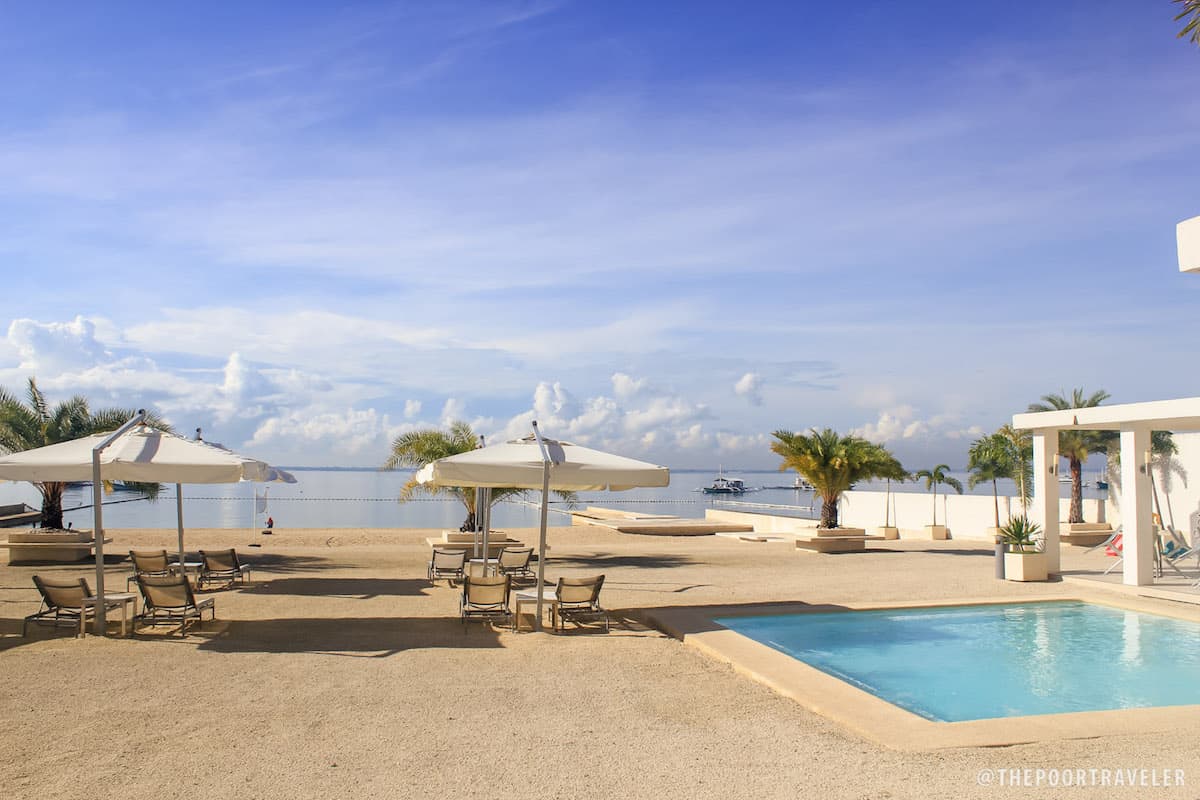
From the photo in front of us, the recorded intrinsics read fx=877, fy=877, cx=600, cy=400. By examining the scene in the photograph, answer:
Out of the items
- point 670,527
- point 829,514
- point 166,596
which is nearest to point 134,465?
point 166,596

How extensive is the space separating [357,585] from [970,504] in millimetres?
23393

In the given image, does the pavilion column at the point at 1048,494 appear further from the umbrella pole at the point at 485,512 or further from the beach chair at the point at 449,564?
the beach chair at the point at 449,564

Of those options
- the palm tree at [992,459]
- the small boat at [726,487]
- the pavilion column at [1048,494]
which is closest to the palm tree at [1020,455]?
the palm tree at [992,459]

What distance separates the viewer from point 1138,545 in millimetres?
14203

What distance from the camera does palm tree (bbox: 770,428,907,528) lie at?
2441cm

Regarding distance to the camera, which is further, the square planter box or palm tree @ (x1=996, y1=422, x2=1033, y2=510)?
palm tree @ (x1=996, y1=422, x2=1033, y2=510)

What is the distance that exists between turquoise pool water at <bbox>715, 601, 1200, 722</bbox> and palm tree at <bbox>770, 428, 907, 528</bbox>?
37.7ft

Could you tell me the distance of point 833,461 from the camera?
80.1 ft

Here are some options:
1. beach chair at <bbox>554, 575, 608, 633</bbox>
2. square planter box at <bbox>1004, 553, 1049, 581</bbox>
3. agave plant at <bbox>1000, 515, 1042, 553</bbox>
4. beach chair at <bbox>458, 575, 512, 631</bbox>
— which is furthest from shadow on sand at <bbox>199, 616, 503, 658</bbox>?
agave plant at <bbox>1000, 515, 1042, 553</bbox>

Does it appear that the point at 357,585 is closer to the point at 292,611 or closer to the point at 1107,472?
the point at 292,611

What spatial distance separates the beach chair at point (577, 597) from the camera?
32.8ft

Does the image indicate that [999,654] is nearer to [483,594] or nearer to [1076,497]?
[483,594]

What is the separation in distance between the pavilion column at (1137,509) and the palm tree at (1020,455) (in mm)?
16323

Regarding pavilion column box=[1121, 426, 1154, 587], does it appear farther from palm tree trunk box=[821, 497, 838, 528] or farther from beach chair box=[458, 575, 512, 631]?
beach chair box=[458, 575, 512, 631]
